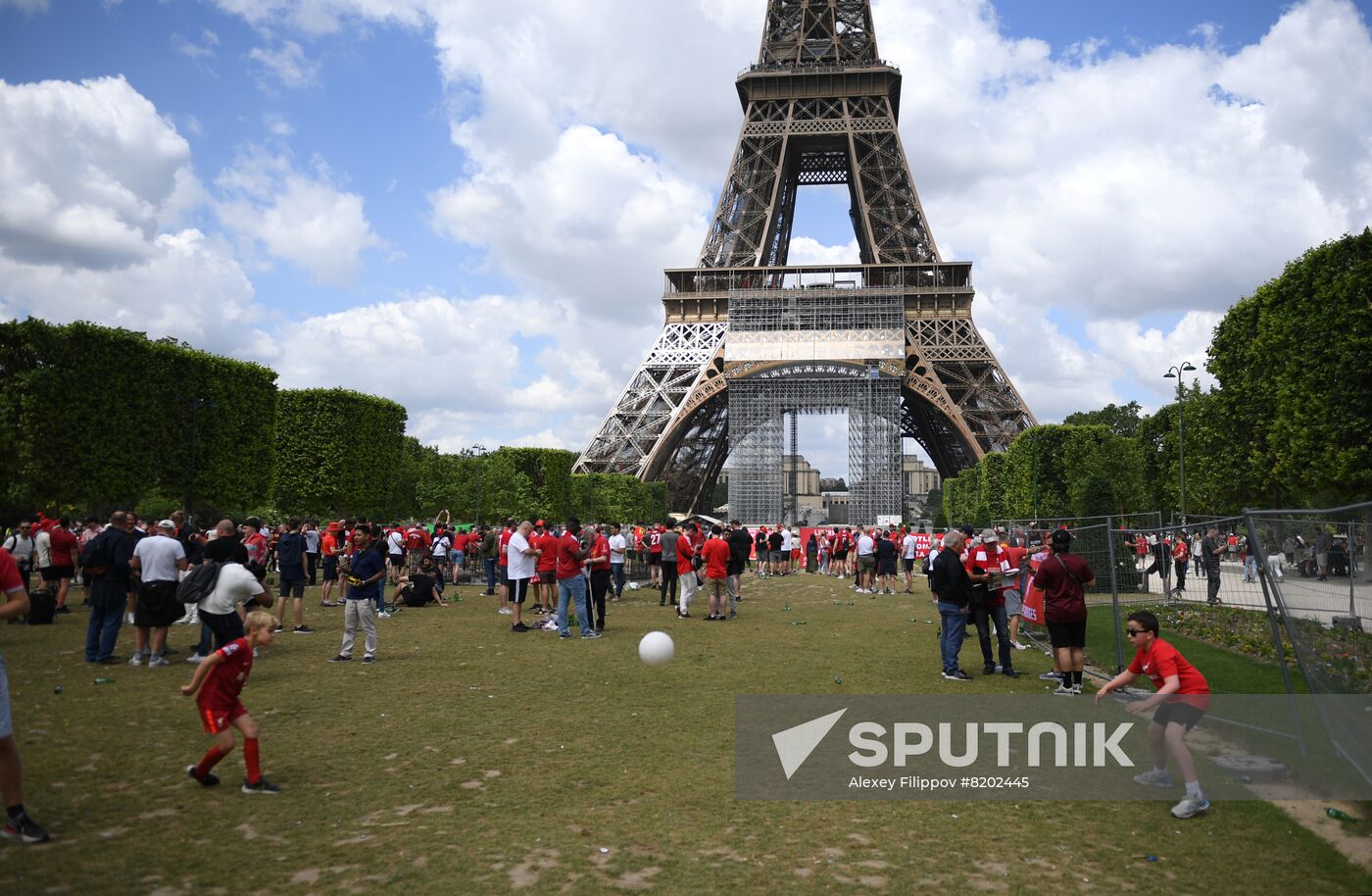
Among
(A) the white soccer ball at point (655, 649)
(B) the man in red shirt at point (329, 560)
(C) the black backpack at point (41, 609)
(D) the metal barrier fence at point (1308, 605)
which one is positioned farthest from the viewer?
(B) the man in red shirt at point (329, 560)

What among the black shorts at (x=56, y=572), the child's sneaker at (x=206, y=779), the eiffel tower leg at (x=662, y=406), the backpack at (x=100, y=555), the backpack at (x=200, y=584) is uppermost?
the eiffel tower leg at (x=662, y=406)

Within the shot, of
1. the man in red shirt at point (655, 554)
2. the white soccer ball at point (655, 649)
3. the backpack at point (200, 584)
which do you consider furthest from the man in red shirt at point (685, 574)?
the backpack at point (200, 584)

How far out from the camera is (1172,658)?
6.25m

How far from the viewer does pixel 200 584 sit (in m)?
9.02

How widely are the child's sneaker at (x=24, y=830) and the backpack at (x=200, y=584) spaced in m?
3.67

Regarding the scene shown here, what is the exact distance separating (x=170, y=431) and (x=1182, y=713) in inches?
1081

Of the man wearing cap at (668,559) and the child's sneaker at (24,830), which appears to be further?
the man wearing cap at (668,559)

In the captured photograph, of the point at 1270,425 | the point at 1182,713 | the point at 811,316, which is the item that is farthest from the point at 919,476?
the point at 1182,713

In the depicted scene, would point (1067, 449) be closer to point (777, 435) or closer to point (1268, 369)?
point (1268, 369)

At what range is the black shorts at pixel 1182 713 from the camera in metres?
6.19

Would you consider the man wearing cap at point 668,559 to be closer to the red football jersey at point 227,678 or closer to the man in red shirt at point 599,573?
the man in red shirt at point 599,573

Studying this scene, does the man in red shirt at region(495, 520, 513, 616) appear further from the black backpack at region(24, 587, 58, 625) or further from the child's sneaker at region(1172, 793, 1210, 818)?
the child's sneaker at region(1172, 793, 1210, 818)

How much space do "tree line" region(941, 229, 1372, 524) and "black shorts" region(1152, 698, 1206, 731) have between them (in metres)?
20.1

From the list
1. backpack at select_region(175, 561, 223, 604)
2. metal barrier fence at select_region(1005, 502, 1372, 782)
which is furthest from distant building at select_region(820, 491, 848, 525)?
backpack at select_region(175, 561, 223, 604)
